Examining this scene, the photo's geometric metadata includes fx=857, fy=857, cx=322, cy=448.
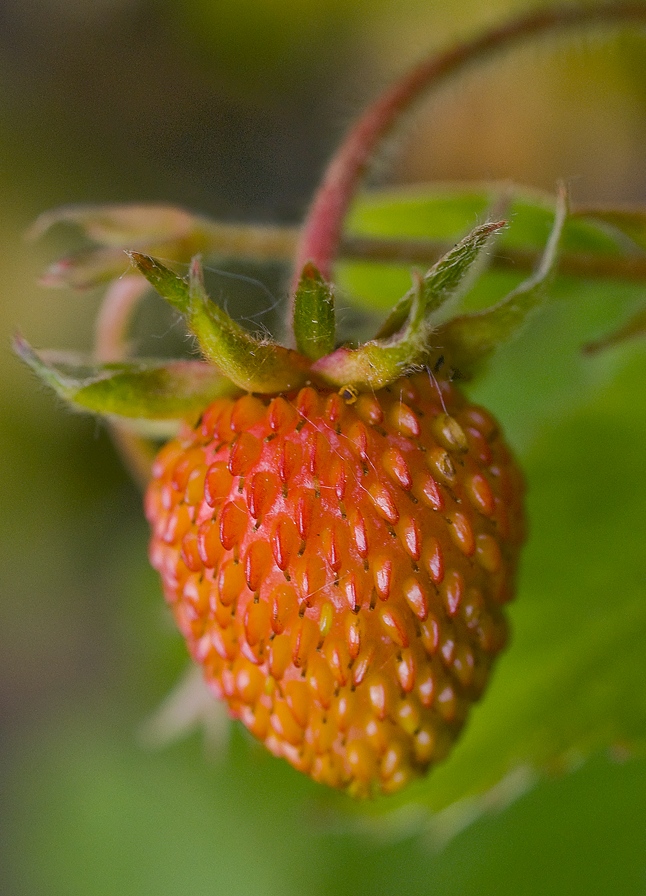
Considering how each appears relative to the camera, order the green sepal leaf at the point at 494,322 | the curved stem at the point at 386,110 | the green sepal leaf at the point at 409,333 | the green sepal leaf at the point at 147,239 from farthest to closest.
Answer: the green sepal leaf at the point at 147,239 → the curved stem at the point at 386,110 → the green sepal leaf at the point at 494,322 → the green sepal leaf at the point at 409,333

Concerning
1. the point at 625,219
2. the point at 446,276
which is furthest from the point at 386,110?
the point at 446,276

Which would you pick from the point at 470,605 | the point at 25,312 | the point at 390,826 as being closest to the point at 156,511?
the point at 470,605

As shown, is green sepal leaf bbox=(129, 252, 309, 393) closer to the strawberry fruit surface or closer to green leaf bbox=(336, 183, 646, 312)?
the strawberry fruit surface

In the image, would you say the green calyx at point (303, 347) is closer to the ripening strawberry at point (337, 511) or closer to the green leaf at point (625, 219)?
the ripening strawberry at point (337, 511)

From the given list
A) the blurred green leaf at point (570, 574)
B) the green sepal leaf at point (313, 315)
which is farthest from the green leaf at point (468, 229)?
the green sepal leaf at point (313, 315)

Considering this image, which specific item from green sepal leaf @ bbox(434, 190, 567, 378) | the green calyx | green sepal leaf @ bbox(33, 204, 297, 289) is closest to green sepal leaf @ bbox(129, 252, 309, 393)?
the green calyx

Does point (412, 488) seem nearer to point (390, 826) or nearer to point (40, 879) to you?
point (390, 826)

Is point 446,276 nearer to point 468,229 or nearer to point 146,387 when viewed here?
point 146,387
